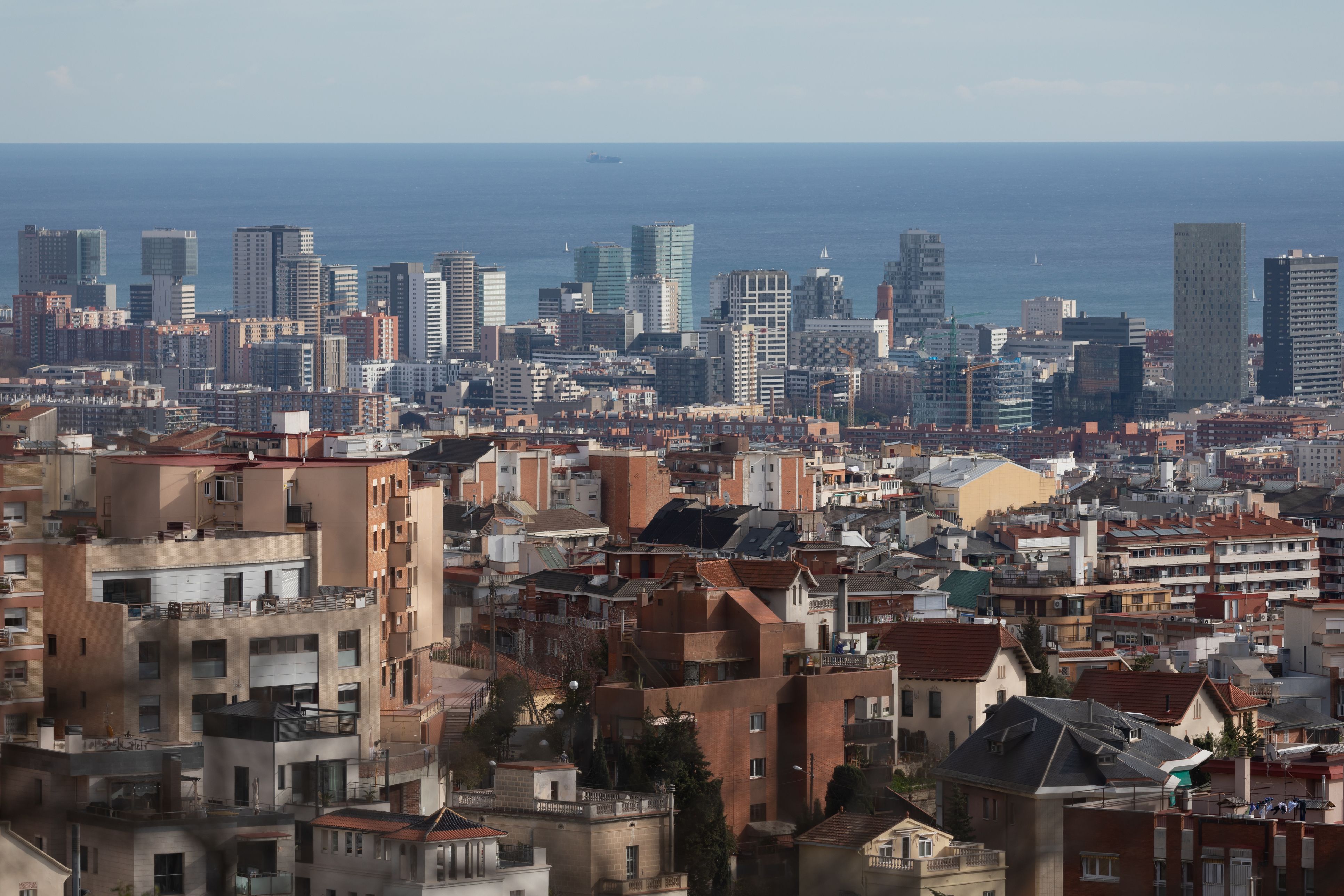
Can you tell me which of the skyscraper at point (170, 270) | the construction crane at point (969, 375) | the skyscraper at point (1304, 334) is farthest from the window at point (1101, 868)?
the skyscraper at point (170, 270)

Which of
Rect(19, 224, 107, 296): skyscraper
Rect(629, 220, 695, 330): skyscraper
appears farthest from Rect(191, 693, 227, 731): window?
Rect(629, 220, 695, 330): skyscraper

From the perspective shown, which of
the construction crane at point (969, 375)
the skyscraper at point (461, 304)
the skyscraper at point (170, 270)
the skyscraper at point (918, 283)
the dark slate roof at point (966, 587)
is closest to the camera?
the dark slate roof at point (966, 587)

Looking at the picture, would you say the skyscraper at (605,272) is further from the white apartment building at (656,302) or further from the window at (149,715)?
the window at (149,715)

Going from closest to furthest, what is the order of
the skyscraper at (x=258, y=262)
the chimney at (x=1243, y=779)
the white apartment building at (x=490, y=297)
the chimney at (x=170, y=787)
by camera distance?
the chimney at (x=170, y=787) < the chimney at (x=1243, y=779) < the white apartment building at (x=490, y=297) < the skyscraper at (x=258, y=262)

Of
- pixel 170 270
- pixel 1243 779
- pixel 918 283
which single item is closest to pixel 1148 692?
pixel 1243 779

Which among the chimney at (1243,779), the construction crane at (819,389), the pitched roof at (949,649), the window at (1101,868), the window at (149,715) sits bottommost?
the window at (1101,868)

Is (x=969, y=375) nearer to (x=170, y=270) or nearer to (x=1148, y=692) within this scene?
(x=170, y=270)

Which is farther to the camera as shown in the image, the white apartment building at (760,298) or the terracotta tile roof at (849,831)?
the white apartment building at (760,298)
